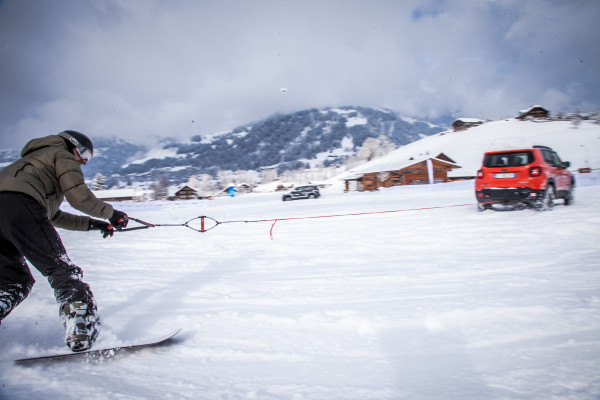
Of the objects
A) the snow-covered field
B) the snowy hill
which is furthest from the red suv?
the snowy hill

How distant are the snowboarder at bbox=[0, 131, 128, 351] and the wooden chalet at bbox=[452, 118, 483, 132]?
121 metres

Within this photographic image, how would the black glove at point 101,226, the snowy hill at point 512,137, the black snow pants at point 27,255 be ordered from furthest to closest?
the snowy hill at point 512,137 < the black glove at point 101,226 < the black snow pants at point 27,255

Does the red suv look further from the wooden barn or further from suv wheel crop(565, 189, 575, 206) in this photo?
the wooden barn

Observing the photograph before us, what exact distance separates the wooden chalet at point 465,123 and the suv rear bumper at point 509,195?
372 ft

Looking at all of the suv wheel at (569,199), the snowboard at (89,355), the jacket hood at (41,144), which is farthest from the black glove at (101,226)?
the suv wheel at (569,199)

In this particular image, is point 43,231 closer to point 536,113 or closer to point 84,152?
point 84,152

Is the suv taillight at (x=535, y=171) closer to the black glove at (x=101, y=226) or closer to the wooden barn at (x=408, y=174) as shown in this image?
the black glove at (x=101, y=226)

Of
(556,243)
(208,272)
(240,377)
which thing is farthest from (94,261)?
(556,243)

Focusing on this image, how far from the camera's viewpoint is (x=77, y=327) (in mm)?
2139

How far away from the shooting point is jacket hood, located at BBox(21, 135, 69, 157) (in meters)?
2.31

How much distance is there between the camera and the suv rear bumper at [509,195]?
7301mm

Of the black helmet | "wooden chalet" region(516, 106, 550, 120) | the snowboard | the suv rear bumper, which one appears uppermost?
"wooden chalet" region(516, 106, 550, 120)

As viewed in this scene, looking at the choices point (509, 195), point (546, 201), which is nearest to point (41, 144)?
point (509, 195)

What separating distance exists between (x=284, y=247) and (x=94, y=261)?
3.77 m
